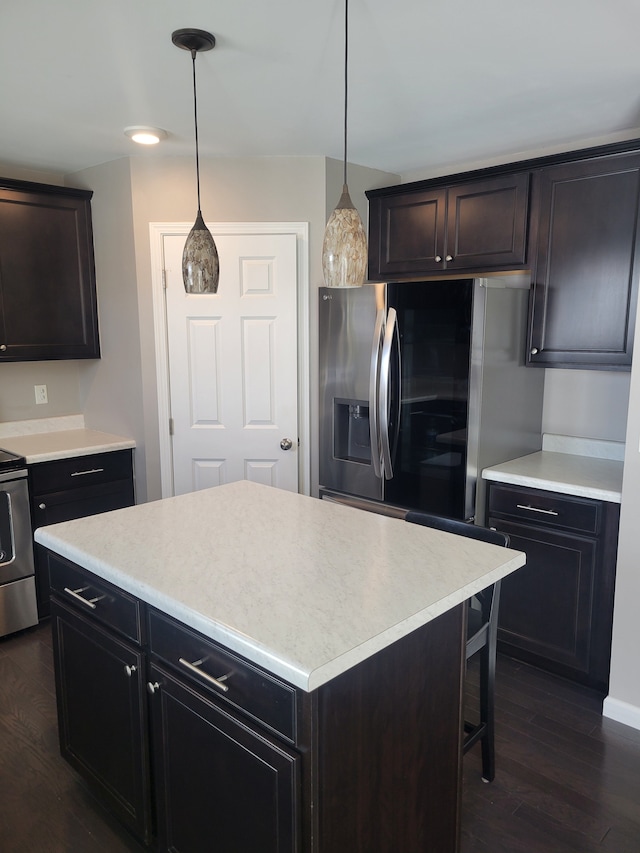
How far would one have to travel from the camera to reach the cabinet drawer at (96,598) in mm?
1634

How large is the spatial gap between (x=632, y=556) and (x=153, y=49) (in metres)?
2.52

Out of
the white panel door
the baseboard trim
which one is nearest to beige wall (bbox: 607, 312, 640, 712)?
the baseboard trim

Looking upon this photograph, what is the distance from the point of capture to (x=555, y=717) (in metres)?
2.47

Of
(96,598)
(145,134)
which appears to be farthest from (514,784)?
(145,134)

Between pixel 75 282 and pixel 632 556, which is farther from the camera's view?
pixel 75 282

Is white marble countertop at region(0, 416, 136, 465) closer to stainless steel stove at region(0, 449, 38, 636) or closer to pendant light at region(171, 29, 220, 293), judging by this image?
stainless steel stove at region(0, 449, 38, 636)

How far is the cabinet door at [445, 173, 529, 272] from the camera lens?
2920 mm

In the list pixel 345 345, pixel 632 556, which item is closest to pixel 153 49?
pixel 345 345

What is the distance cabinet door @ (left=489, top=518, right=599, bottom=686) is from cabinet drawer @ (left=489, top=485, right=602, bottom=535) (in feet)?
A: 0.14

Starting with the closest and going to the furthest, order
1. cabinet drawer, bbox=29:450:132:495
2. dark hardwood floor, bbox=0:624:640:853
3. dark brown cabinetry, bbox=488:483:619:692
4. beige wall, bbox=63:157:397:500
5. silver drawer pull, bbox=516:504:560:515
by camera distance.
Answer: dark hardwood floor, bbox=0:624:640:853 < dark brown cabinetry, bbox=488:483:619:692 < silver drawer pull, bbox=516:504:560:515 < cabinet drawer, bbox=29:450:132:495 < beige wall, bbox=63:157:397:500

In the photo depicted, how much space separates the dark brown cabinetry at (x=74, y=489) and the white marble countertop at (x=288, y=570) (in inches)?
49.8

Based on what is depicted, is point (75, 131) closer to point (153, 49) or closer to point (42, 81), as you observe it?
point (42, 81)

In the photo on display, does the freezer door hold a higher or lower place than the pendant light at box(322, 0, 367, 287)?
lower

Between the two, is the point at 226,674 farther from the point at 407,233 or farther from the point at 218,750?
the point at 407,233
